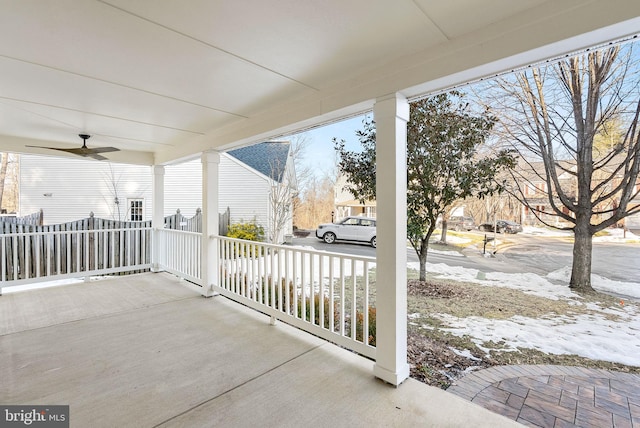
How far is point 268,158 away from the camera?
356 inches

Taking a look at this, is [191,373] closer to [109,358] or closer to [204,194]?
[109,358]

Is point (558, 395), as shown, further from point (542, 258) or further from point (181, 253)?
point (181, 253)

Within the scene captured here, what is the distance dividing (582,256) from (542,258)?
0.25 m

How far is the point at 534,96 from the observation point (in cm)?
237

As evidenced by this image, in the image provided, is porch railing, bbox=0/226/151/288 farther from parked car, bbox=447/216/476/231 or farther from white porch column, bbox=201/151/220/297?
parked car, bbox=447/216/476/231

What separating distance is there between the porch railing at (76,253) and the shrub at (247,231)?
2.29 meters

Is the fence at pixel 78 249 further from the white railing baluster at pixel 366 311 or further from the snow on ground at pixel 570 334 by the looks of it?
the snow on ground at pixel 570 334

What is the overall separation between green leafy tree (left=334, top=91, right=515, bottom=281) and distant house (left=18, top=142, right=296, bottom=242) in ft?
15.5

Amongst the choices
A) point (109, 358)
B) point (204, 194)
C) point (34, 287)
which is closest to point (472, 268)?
point (109, 358)

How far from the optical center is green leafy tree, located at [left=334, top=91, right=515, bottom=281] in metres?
2.77

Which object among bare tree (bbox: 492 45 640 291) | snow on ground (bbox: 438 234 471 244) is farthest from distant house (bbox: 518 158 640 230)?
snow on ground (bbox: 438 234 471 244)

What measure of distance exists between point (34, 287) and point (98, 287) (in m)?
1.12

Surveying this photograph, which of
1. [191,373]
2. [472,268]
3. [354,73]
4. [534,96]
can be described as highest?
[354,73]

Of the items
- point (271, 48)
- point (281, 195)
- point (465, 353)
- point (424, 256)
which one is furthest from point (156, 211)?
point (465, 353)
